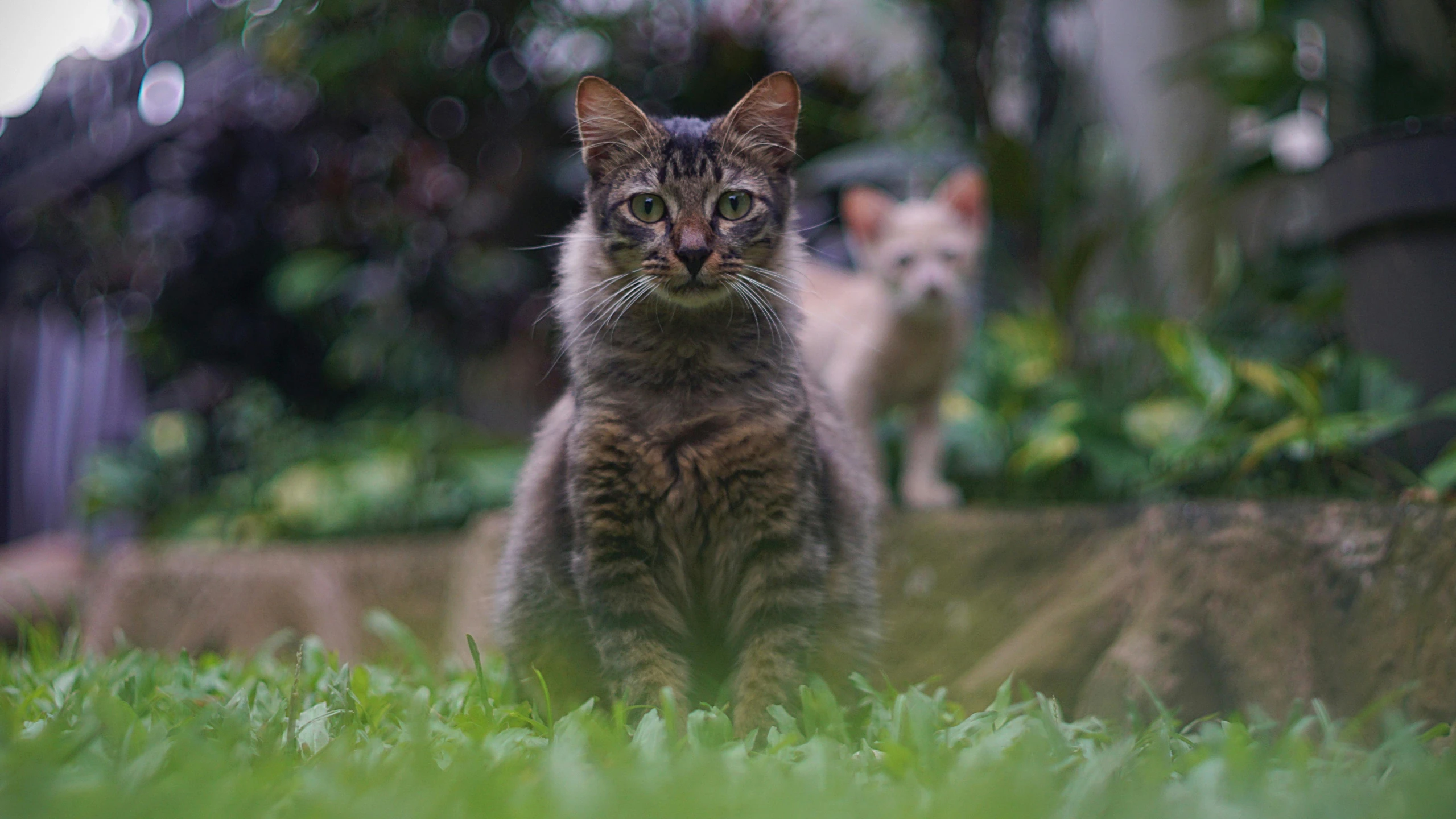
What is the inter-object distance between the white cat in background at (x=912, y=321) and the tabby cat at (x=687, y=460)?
135cm

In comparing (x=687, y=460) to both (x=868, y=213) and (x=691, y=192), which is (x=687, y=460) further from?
(x=868, y=213)

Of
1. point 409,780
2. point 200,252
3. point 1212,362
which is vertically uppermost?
point 200,252

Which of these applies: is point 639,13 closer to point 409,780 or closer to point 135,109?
point 135,109

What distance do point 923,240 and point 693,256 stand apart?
187 cm

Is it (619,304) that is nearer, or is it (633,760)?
(633,760)

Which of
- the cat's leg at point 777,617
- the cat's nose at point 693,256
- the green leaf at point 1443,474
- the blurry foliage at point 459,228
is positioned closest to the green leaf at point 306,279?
the blurry foliage at point 459,228

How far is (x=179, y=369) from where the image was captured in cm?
536

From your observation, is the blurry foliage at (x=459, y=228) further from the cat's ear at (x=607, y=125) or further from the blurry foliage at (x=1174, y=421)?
the cat's ear at (x=607, y=125)

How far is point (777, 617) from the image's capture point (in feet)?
5.42

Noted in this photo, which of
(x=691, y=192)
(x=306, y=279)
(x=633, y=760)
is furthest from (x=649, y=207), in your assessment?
(x=306, y=279)

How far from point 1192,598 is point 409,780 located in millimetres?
1886

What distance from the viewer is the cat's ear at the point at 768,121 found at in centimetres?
183

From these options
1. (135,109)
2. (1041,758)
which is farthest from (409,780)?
(135,109)

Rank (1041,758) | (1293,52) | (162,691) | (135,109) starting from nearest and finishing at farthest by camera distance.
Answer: (1041,758), (162,691), (1293,52), (135,109)
